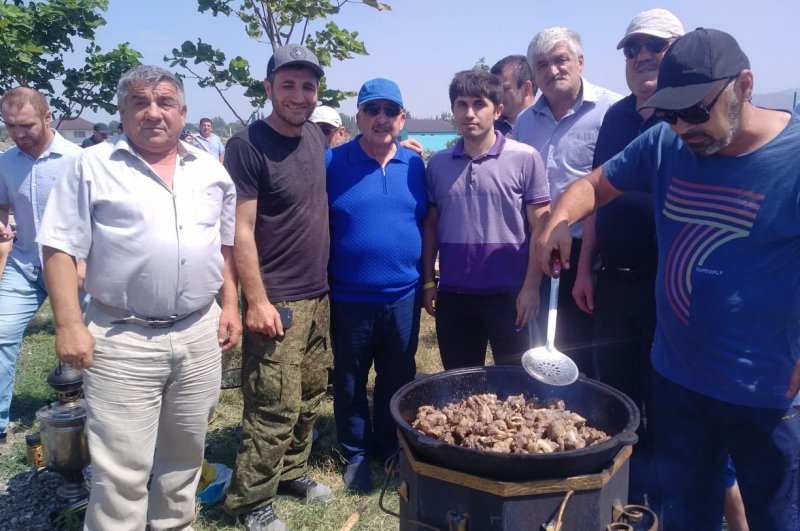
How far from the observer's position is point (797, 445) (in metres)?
2.14

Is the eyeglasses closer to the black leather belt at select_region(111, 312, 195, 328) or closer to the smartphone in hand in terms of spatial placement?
the smartphone in hand

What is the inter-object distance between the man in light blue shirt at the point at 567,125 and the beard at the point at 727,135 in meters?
1.60

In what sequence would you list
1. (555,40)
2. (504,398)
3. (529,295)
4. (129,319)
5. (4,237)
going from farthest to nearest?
(4,237)
(555,40)
(529,295)
(504,398)
(129,319)

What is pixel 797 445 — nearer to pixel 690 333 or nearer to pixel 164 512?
pixel 690 333

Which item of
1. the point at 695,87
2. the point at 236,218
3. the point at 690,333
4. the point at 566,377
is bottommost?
the point at 566,377

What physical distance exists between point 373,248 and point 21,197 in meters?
2.83

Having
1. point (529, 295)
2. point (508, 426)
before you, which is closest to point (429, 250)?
point (529, 295)

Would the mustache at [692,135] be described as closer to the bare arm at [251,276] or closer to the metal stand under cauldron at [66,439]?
the bare arm at [251,276]

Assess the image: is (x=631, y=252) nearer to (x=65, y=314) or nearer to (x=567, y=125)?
(x=567, y=125)

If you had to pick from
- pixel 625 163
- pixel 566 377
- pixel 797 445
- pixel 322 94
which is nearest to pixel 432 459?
pixel 566 377

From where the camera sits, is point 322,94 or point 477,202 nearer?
point 477,202

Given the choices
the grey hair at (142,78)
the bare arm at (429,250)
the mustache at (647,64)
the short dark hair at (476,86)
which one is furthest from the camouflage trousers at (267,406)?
the mustache at (647,64)

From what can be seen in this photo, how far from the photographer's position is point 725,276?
2.14m

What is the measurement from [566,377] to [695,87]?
125 cm
